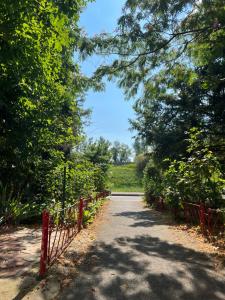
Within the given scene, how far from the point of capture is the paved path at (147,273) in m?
5.88

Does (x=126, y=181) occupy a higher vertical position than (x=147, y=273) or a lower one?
higher

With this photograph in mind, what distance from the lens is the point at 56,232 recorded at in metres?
8.21

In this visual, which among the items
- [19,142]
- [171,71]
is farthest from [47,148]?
[171,71]

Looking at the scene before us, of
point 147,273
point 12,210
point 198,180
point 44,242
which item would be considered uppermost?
point 198,180

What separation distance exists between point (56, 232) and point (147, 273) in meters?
2.13

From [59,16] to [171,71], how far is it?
441 centimetres

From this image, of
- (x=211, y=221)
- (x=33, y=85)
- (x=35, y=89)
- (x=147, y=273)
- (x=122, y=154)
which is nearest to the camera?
(x=147, y=273)

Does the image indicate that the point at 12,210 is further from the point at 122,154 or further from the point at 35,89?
the point at 122,154

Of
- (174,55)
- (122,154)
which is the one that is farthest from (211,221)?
(122,154)

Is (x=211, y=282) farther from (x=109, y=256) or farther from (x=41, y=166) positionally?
(x=41, y=166)

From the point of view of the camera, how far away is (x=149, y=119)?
940 inches

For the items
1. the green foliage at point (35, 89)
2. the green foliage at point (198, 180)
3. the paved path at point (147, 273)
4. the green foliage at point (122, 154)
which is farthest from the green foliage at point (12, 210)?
the green foliage at point (122, 154)

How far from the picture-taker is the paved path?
588 centimetres

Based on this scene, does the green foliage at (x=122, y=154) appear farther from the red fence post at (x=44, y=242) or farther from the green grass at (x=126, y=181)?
the red fence post at (x=44, y=242)
